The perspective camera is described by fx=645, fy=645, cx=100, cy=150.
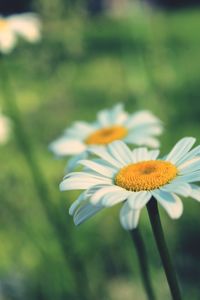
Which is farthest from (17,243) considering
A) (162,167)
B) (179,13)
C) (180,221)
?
(179,13)

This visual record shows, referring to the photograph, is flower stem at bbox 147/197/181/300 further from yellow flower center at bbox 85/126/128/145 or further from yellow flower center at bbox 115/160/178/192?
yellow flower center at bbox 85/126/128/145

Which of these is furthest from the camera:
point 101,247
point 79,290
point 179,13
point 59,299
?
point 179,13

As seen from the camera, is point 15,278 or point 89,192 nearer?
point 89,192

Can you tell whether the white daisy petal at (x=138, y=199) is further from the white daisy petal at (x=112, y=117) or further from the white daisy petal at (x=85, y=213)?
the white daisy petal at (x=112, y=117)

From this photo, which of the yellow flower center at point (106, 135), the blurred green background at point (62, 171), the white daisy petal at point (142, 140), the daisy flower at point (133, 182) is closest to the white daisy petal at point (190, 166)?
the daisy flower at point (133, 182)

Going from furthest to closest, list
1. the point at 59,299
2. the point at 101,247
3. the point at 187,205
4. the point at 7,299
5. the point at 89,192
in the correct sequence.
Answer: the point at 187,205, the point at 101,247, the point at 7,299, the point at 59,299, the point at 89,192

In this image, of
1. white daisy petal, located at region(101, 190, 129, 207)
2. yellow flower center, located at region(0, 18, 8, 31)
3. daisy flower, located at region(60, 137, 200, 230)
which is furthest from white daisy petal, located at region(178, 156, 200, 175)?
yellow flower center, located at region(0, 18, 8, 31)

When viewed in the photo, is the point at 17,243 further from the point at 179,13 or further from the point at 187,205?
the point at 179,13
